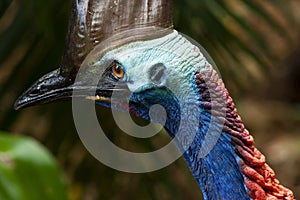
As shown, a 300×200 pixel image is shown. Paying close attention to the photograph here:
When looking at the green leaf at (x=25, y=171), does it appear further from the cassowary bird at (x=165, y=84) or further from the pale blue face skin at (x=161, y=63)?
the pale blue face skin at (x=161, y=63)

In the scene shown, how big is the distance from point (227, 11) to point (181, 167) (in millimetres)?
678

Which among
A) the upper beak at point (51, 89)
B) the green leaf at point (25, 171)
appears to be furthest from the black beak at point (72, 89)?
the green leaf at point (25, 171)

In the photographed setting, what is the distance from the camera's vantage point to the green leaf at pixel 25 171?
6.37ft

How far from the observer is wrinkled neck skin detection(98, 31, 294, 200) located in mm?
1543

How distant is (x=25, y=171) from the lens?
6.37ft

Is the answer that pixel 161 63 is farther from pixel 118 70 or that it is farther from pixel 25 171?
pixel 25 171

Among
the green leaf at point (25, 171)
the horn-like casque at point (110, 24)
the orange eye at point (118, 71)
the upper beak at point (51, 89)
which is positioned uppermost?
the horn-like casque at point (110, 24)

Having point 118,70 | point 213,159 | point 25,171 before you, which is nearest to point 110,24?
point 118,70

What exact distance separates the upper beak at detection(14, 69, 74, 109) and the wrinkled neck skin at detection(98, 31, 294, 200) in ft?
0.43

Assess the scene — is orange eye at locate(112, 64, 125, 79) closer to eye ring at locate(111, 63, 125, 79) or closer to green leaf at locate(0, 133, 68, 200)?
eye ring at locate(111, 63, 125, 79)

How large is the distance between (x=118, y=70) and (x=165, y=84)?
0.10 m

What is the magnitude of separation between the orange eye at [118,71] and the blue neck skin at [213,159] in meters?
0.05

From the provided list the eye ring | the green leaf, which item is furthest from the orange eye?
the green leaf

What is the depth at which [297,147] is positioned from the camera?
439 cm
